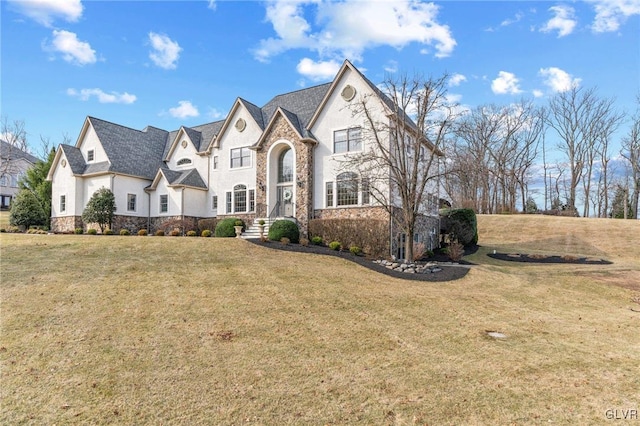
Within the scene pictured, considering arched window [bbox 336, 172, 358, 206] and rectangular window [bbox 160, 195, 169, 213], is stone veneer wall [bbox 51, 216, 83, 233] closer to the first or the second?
A: rectangular window [bbox 160, 195, 169, 213]

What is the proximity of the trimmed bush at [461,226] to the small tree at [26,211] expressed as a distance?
29.6 meters

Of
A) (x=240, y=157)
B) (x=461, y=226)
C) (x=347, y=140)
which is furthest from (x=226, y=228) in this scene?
(x=461, y=226)

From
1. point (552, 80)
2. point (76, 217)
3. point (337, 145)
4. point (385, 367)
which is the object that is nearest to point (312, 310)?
point (385, 367)

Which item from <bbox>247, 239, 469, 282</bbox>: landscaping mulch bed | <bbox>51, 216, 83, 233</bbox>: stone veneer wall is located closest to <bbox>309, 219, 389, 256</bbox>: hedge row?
<bbox>247, 239, 469, 282</bbox>: landscaping mulch bed

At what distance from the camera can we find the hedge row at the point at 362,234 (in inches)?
742

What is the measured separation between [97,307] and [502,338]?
9.00m

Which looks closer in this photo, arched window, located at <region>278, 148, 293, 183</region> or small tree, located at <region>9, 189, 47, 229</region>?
arched window, located at <region>278, 148, 293, 183</region>

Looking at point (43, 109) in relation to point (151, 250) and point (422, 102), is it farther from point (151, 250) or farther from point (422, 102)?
point (422, 102)

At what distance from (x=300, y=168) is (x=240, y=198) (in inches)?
214

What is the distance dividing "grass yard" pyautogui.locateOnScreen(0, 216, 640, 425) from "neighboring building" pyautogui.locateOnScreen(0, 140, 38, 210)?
4447cm

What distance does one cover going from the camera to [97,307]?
8430 mm

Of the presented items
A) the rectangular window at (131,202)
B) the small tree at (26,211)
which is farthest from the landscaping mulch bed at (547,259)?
the small tree at (26,211)

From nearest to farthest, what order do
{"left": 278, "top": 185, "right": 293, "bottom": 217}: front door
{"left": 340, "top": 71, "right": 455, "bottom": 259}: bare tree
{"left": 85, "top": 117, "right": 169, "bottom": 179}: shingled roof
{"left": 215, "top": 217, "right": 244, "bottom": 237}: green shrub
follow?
1. {"left": 340, "top": 71, "right": 455, "bottom": 259}: bare tree
2. {"left": 215, "top": 217, "right": 244, "bottom": 237}: green shrub
3. {"left": 278, "top": 185, "right": 293, "bottom": 217}: front door
4. {"left": 85, "top": 117, "right": 169, "bottom": 179}: shingled roof

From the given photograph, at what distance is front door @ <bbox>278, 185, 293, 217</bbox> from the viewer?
76.7 feet
